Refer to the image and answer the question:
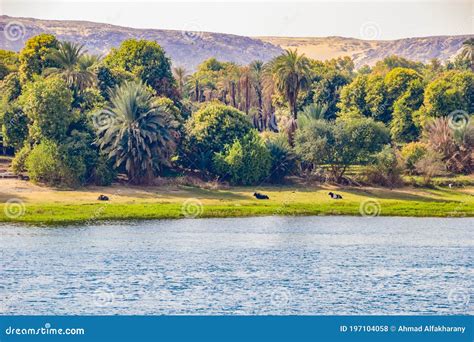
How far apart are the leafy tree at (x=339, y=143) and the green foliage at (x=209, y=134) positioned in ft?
19.3

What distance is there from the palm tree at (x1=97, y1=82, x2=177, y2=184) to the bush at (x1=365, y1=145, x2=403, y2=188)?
59.8 ft

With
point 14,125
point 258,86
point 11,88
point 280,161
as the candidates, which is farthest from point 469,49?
point 14,125

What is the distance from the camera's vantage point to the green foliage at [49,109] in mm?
85062

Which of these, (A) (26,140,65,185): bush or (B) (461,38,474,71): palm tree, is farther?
(B) (461,38,474,71): palm tree

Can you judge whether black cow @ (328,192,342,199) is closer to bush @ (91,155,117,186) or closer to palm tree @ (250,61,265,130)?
bush @ (91,155,117,186)

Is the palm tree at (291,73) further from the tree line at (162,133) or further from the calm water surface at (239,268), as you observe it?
the calm water surface at (239,268)

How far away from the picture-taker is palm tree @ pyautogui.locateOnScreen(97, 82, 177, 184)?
279 feet

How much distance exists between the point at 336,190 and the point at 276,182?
6062 mm

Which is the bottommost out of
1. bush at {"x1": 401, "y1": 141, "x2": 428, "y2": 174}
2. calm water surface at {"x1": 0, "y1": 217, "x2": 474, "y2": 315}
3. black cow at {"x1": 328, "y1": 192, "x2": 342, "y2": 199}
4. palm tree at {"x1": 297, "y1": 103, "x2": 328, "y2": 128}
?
calm water surface at {"x1": 0, "y1": 217, "x2": 474, "y2": 315}

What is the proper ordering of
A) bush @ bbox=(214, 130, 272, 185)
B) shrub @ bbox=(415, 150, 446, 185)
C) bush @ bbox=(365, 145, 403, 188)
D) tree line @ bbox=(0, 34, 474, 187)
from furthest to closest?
shrub @ bbox=(415, 150, 446, 185), bush @ bbox=(365, 145, 403, 188), bush @ bbox=(214, 130, 272, 185), tree line @ bbox=(0, 34, 474, 187)

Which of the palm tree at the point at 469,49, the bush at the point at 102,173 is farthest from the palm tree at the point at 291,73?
the palm tree at the point at 469,49

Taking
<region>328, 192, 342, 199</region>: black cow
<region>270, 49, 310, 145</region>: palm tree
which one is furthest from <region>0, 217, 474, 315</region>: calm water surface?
<region>270, 49, 310, 145</region>: palm tree

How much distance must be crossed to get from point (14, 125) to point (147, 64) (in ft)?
70.9

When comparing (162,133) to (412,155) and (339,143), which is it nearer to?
(339,143)
